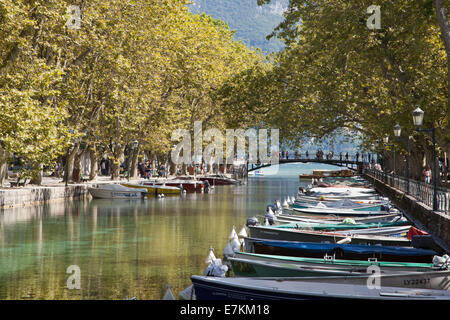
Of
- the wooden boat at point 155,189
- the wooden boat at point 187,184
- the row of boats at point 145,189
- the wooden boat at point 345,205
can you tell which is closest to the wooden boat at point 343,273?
the wooden boat at point 345,205

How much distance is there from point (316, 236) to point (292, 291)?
862cm

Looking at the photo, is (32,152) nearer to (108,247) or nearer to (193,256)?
(108,247)

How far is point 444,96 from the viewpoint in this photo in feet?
97.0

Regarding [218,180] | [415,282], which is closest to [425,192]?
[415,282]

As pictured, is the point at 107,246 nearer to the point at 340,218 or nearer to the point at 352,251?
the point at 340,218

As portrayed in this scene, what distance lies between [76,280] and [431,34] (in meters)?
21.7

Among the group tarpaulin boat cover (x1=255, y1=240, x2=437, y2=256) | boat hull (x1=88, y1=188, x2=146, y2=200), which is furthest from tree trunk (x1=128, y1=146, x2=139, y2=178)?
tarpaulin boat cover (x1=255, y1=240, x2=437, y2=256)

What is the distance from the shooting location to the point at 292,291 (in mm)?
10469

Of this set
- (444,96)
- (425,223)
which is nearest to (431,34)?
(444,96)

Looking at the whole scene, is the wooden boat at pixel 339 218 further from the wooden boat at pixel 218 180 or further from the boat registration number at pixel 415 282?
the wooden boat at pixel 218 180

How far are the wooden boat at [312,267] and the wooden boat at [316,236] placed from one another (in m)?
4.45

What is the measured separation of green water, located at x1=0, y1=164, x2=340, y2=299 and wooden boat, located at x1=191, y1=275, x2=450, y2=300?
3501 mm

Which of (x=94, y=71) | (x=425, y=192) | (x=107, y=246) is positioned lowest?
(x=107, y=246)

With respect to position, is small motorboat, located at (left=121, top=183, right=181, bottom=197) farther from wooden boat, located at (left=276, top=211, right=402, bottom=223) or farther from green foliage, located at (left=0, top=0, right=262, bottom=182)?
wooden boat, located at (left=276, top=211, right=402, bottom=223)
